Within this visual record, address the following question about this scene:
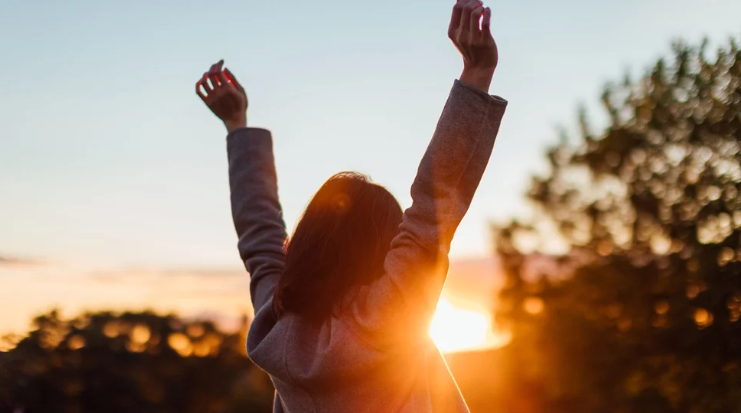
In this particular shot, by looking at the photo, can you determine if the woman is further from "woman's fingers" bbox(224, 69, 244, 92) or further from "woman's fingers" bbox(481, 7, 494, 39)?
"woman's fingers" bbox(224, 69, 244, 92)

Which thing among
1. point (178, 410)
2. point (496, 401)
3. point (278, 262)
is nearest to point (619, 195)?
point (496, 401)

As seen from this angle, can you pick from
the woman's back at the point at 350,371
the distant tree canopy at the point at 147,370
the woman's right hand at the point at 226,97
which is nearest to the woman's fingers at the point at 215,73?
the woman's right hand at the point at 226,97

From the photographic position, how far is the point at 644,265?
22062 mm

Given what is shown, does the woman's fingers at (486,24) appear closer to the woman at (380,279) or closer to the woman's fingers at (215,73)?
the woman at (380,279)

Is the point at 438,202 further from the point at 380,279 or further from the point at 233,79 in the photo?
the point at 233,79

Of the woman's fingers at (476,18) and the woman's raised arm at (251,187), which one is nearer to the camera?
the woman's fingers at (476,18)

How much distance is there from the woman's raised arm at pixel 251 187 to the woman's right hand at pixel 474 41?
0.93 m

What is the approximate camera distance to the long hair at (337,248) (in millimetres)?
1750

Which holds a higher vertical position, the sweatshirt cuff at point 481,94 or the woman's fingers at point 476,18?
the woman's fingers at point 476,18

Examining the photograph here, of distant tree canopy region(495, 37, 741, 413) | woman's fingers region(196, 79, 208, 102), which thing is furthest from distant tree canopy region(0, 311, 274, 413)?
woman's fingers region(196, 79, 208, 102)

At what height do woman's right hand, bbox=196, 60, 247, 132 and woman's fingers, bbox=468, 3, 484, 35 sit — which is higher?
woman's right hand, bbox=196, 60, 247, 132

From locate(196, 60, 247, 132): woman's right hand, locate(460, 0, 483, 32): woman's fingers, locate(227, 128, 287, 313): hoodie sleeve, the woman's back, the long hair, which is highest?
locate(196, 60, 247, 132): woman's right hand

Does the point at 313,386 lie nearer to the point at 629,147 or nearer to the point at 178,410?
the point at 629,147

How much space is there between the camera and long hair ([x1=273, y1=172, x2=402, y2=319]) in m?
1.75
